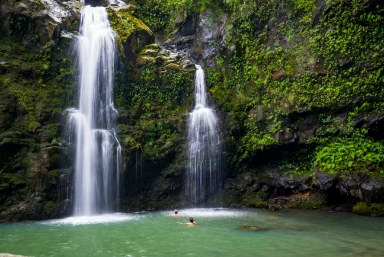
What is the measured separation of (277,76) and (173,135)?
745 centimetres

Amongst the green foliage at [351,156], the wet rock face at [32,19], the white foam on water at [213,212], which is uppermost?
the wet rock face at [32,19]

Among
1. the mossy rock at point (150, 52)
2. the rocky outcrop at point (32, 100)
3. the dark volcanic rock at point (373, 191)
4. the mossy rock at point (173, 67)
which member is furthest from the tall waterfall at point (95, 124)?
the dark volcanic rock at point (373, 191)

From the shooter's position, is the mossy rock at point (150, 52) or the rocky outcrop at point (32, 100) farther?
the mossy rock at point (150, 52)

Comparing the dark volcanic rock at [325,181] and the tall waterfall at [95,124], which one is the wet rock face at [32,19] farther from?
the dark volcanic rock at [325,181]

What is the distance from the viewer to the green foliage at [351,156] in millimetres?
17391

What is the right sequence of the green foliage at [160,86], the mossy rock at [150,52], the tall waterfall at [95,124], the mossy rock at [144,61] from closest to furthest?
the tall waterfall at [95,124] → the green foliage at [160,86] → the mossy rock at [144,61] → the mossy rock at [150,52]

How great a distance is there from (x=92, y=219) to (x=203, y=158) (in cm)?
733

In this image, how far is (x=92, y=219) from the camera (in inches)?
646

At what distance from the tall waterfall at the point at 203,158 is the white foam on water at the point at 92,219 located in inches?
178

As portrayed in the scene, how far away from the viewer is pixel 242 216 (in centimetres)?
1691

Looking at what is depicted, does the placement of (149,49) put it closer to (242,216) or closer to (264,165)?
(264,165)

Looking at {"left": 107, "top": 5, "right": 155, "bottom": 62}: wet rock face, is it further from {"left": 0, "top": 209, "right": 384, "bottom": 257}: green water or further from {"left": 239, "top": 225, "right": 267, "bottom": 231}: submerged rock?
{"left": 239, "top": 225, "right": 267, "bottom": 231}: submerged rock

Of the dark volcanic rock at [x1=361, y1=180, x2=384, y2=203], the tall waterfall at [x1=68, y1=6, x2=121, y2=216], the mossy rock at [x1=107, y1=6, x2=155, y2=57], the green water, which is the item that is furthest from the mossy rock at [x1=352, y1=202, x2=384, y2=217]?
the mossy rock at [x1=107, y1=6, x2=155, y2=57]

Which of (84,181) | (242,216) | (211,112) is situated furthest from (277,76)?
(84,181)
